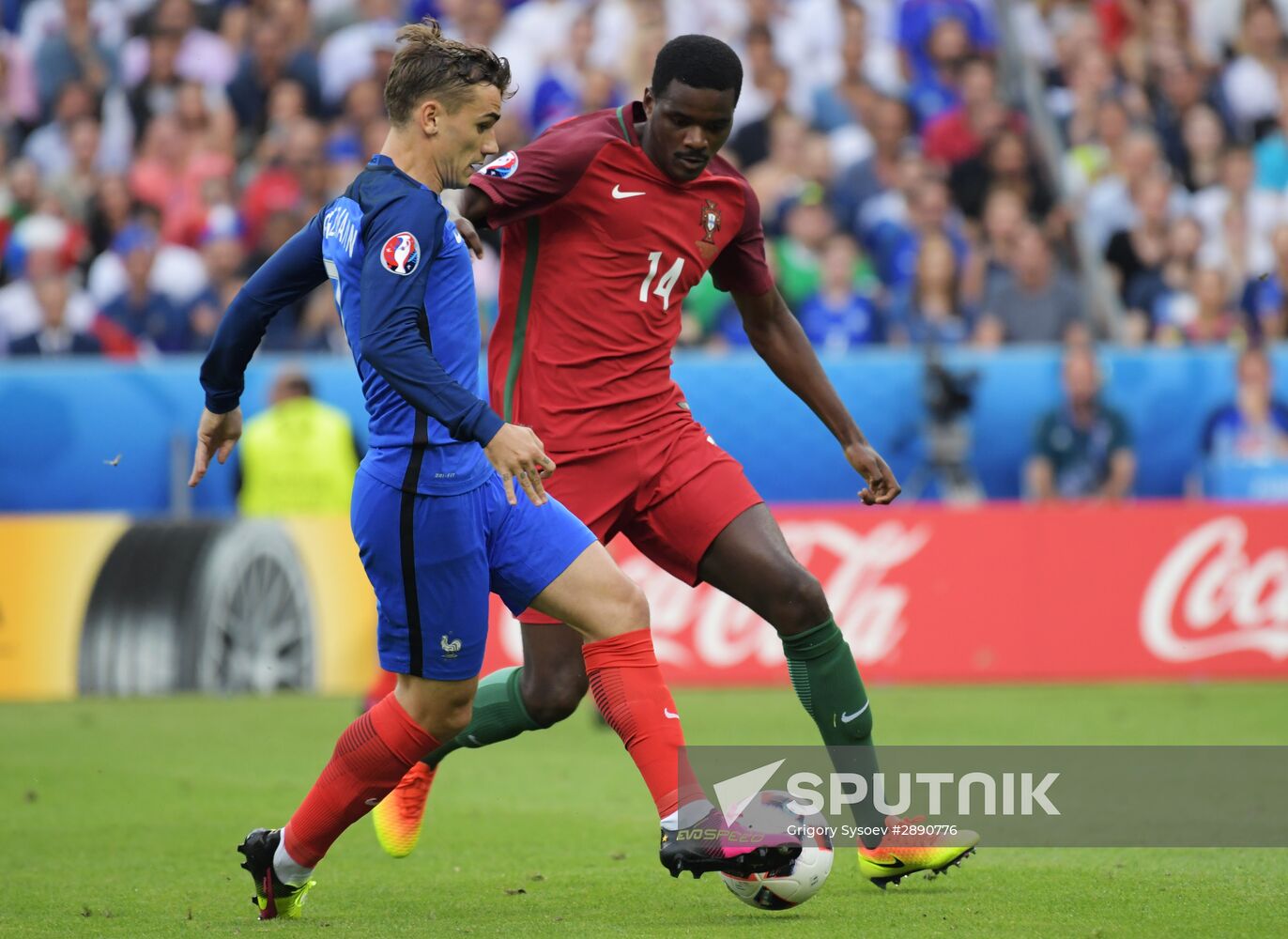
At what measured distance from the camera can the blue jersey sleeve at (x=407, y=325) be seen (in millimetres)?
4883

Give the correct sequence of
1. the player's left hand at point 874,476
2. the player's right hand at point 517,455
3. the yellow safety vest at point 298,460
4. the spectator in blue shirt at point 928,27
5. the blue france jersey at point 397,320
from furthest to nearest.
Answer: the spectator in blue shirt at point 928,27
the yellow safety vest at point 298,460
the player's left hand at point 874,476
the blue france jersey at point 397,320
the player's right hand at point 517,455

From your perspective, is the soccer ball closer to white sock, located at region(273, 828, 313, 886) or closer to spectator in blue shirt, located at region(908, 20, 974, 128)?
white sock, located at region(273, 828, 313, 886)

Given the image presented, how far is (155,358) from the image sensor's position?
13.4 meters

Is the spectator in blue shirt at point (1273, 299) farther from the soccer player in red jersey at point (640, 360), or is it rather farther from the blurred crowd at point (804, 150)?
the soccer player in red jersey at point (640, 360)

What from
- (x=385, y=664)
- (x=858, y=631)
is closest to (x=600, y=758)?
(x=858, y=631)

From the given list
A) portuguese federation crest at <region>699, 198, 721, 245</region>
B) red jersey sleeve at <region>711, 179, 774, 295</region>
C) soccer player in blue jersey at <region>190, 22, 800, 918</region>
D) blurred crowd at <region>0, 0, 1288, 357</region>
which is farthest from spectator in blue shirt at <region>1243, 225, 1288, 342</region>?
soccer player in blue jersey at <region>190, 22, 800, 918</region>

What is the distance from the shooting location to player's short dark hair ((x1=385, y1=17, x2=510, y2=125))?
5238 mm

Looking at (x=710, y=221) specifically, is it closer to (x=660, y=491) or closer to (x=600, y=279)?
(x=600, y=279)

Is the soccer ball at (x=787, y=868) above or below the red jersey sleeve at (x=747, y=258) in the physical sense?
below

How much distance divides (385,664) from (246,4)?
1233 cm

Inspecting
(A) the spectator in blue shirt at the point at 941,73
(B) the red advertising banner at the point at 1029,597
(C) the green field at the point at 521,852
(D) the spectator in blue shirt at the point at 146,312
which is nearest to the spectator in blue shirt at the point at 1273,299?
(B) the red advertising banner at the point at 1029,597

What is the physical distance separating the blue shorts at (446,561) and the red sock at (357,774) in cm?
17

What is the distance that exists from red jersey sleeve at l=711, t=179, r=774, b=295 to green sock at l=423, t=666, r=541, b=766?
1.47m

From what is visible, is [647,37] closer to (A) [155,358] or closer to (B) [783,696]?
(A) [155,358]
